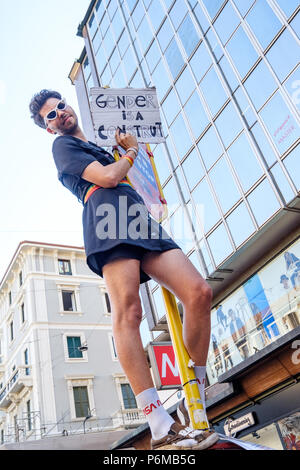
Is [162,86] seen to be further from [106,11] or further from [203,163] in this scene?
[106,11]

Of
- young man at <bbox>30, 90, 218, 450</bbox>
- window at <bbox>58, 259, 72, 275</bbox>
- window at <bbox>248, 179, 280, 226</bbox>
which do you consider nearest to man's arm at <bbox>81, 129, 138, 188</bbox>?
young man at <bbox>30, 90, 218, 450</bbox>

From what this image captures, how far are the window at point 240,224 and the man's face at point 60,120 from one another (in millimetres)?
11769

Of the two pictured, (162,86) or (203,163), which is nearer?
(203,163)

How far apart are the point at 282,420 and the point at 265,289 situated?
4.79m

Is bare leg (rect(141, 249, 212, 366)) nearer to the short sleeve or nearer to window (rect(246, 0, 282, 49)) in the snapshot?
the short sleeve

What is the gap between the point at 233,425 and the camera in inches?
502

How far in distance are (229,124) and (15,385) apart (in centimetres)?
2365

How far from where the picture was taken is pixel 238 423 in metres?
12.6

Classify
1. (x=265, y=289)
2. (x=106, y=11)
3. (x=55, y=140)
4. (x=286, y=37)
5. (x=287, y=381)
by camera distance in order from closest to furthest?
1. (x=55, y=140)
2. (x=287, y=381)
3. (x=286, y=37)
4. (x=265, y=289)
5. (x=106, y=11)

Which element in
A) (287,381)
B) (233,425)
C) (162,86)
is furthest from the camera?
(162,86)

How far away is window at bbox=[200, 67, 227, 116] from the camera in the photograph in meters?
16.9

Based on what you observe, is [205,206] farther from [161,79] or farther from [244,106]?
[161,79]

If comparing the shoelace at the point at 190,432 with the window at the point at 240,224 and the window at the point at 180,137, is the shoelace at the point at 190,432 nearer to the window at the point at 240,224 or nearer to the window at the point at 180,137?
the window at the point at 240,224
